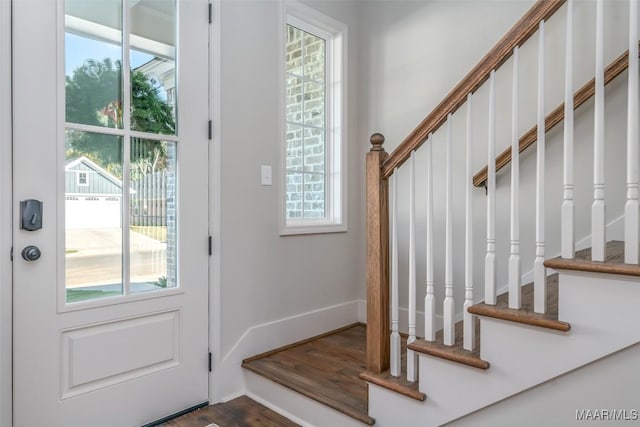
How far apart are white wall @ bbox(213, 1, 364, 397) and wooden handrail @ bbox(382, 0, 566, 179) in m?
0.94

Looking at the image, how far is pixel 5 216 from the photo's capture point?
1.51 meters

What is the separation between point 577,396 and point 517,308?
31 centimetres

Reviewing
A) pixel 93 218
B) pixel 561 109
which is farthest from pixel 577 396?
pixel 93 218

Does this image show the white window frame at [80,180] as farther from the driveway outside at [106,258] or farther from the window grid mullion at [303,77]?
the window grid mullion at [303,77]

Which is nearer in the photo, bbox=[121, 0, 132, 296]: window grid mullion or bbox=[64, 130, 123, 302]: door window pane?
bbox=[64, 130, 123, 302]: door window pane

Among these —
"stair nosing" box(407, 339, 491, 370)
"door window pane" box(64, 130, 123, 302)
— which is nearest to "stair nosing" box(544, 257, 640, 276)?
"stair nosing" box(407, 339, 491, 370)

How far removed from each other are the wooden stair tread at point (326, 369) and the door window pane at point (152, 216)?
2.41ft

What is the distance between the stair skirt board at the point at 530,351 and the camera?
1166 mm

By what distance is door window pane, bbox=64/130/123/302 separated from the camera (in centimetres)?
169

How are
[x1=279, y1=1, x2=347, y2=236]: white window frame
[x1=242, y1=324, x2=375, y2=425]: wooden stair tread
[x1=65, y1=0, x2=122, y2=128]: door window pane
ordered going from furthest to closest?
1. [x1=279, y1=1, x2=347, y2=236]: white window frame
2. [x1=242, y1=324, x2=375, y2=425]: wooden stair tread
3. [x1=65, y1=0, x2=122, y2=128]: door window pane

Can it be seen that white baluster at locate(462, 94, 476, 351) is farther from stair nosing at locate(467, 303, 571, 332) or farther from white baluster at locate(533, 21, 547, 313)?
white baluster at locate(533, 21, 547, 313)

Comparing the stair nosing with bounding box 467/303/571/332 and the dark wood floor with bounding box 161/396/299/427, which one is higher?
the stair nosing with bounding box 467/303/571/332

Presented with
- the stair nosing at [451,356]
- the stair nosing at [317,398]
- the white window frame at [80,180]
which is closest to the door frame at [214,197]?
the stair nosing at [317,398]

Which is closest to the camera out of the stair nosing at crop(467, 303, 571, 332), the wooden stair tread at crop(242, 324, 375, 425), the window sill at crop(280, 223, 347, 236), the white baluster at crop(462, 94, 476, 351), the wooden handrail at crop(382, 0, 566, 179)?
the stair nosing at crop(467, 303, 571, 332)
